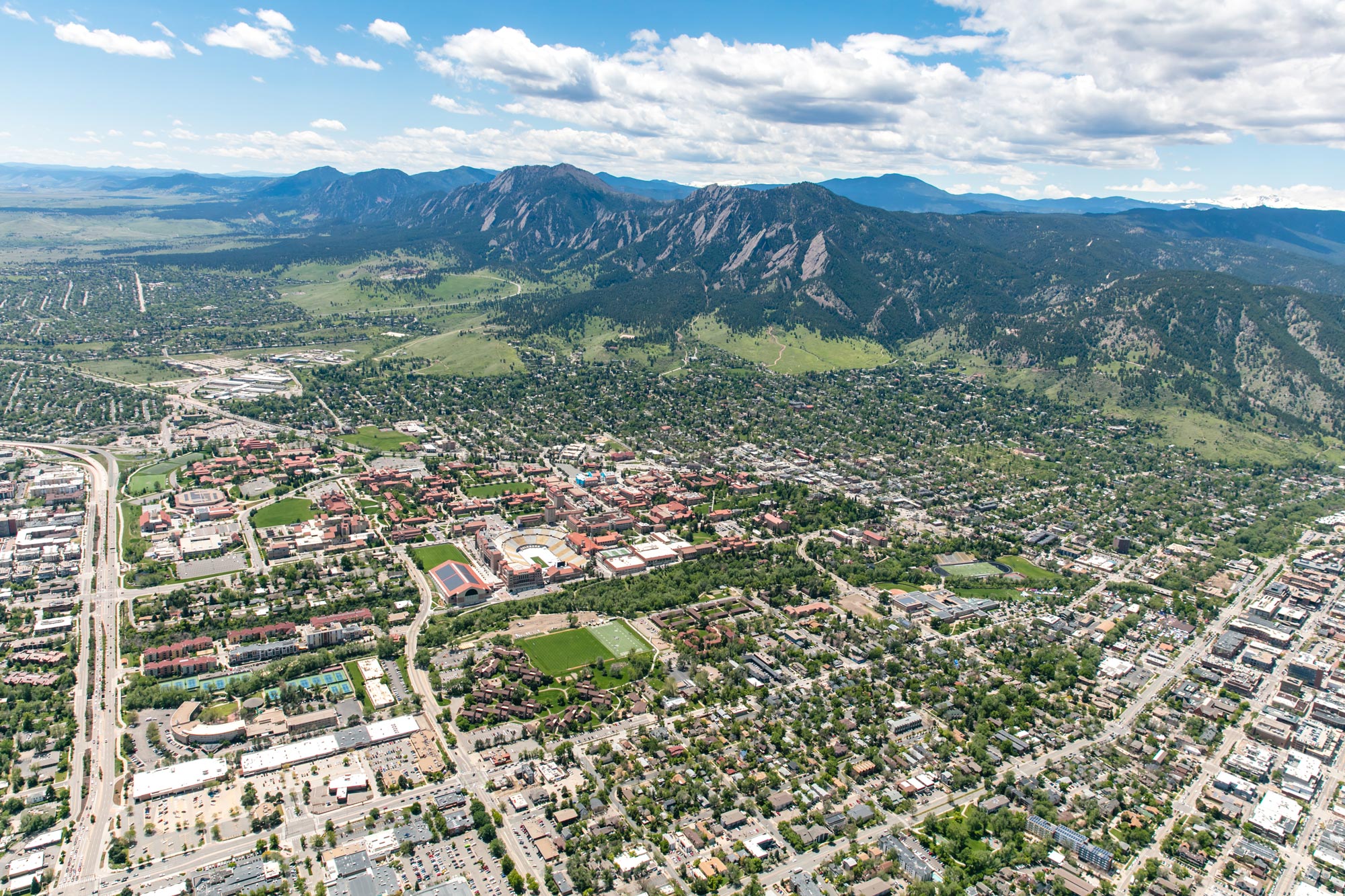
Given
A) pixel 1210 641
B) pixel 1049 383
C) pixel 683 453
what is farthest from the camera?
pixel 1049 383

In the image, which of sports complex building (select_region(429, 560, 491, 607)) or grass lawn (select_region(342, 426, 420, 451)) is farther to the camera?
grass lawn (select_region(342, 426, 420, 451))

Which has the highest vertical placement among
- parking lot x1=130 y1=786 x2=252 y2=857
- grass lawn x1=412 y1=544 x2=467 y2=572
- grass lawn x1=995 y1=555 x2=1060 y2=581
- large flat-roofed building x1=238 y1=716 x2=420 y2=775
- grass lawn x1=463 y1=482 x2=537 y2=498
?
grass lawn x1=463 y1=482 x2=537 y2=498

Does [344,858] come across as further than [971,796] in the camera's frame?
No

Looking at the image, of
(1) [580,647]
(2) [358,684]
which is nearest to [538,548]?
(1) [580,647]

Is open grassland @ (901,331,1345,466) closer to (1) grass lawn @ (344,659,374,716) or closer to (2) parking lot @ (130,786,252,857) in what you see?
(1) grass lawn @ (344,659,374,716)

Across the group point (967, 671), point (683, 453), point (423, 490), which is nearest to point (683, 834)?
point (967, 671)

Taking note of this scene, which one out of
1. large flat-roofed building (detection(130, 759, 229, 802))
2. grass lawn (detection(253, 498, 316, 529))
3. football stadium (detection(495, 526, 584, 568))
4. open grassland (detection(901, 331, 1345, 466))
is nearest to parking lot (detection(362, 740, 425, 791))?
large flat-roofed building (detection(130, 759, 229, 802))

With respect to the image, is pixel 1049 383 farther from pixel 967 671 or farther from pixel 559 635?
pixel 559 635
